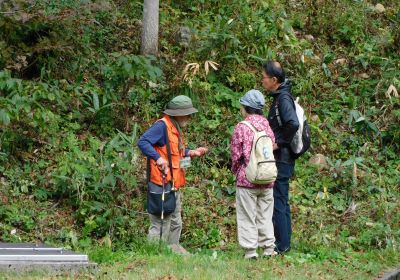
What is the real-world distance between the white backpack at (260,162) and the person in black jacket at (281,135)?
0.40m

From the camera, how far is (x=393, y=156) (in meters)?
12.5

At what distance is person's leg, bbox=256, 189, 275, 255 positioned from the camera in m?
8.71

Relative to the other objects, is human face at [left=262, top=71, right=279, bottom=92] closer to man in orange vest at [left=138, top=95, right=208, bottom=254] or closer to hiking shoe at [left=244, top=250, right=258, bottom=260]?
man in orange vest at [left=138, top=95, right=208, bottom=254]

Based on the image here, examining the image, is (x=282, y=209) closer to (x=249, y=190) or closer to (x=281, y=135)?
(x=249, y=190)

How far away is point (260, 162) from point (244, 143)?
0.99 ft

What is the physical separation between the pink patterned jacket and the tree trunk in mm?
4971

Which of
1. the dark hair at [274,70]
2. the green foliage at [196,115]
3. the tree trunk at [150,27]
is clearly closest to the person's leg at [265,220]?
the green foliage at [196,115]

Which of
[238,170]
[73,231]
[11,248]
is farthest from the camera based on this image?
[73,231]

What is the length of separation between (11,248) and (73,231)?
183 centimetres

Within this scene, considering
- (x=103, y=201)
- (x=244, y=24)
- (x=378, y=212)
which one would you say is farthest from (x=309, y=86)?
(x=103, y=201)

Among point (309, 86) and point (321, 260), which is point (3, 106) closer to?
point (321, 260)

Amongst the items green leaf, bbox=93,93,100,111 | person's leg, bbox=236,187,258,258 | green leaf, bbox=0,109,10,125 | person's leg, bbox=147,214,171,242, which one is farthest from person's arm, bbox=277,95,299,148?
green leaf, bbox=93,93,100,111

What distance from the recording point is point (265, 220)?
28.7 feet

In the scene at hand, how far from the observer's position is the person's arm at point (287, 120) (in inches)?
344
